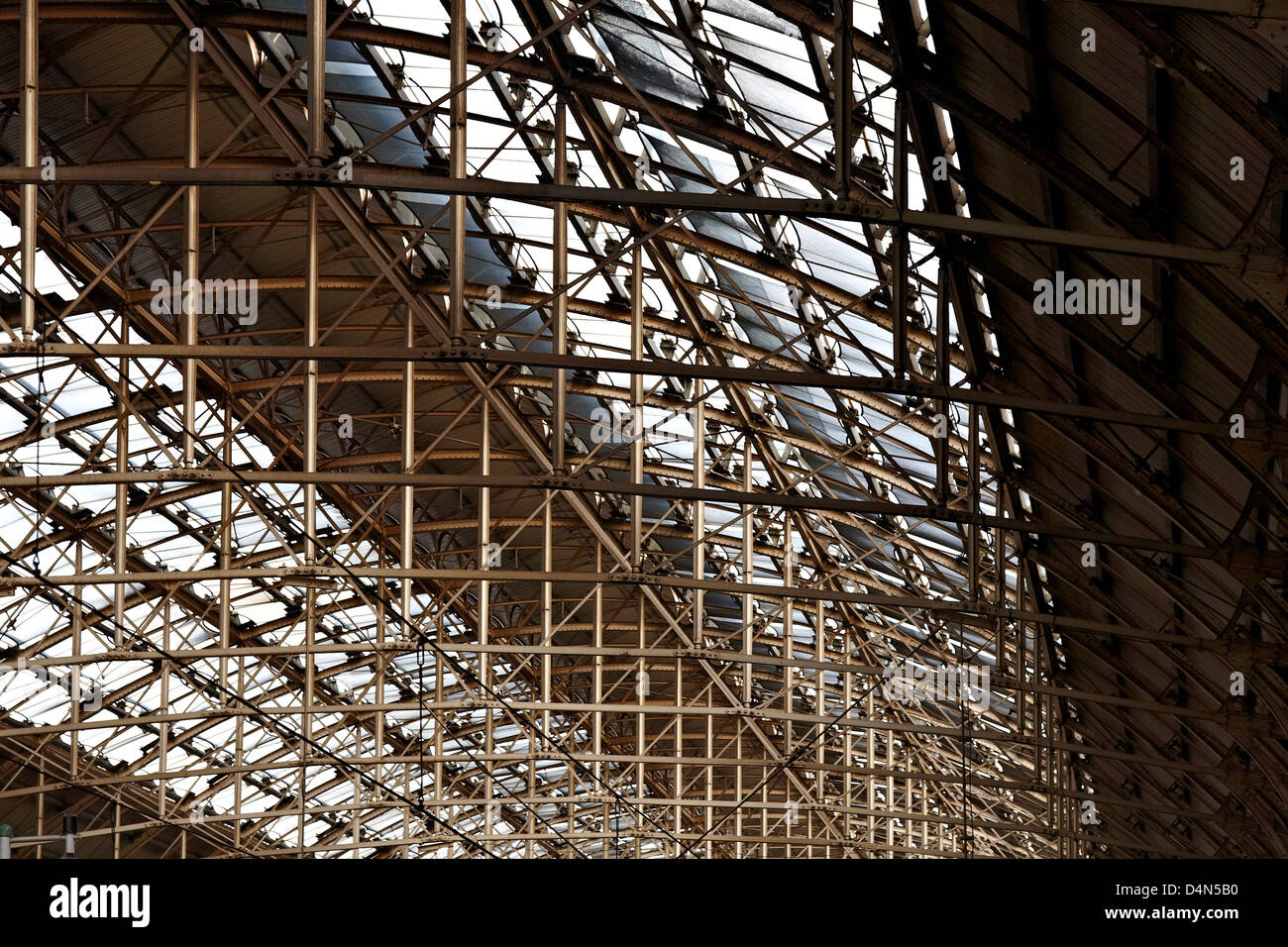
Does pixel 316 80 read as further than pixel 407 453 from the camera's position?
No

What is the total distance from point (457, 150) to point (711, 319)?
12218mm

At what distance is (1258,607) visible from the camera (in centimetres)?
2339

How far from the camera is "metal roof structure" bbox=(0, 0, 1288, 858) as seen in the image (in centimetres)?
1817

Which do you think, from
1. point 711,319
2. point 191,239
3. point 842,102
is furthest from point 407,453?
point 842,102

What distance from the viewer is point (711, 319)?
3139 cm

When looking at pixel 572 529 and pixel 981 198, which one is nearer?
pixel 981 198

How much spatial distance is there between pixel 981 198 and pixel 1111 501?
26.4 ft

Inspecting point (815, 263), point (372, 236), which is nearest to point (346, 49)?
point (372, 236)

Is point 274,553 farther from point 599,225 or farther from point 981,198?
point 981,198

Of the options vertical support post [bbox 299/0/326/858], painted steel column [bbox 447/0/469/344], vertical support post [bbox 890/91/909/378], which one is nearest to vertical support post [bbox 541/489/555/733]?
vertical support post [bbox 299/0/326/858]

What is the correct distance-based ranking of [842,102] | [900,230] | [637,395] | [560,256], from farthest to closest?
[637,395]
[560,256]
[900,230]
[842,102]

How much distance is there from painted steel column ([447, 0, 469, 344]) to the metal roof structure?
0.08m

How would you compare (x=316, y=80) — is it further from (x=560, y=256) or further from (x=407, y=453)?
(x=407, y=453)
